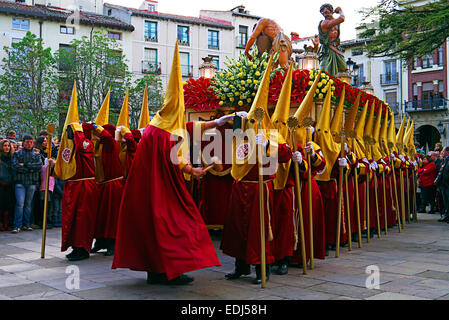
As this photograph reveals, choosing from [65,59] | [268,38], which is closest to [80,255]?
[268,38]

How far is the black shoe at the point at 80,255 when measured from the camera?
6852mm

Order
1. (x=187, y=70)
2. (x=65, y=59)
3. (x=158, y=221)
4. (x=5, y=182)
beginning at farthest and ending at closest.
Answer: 1. (x=187, y=70)
2. (x=65, y=59)
3. (x=5, y=182)
4. (x=158, y=221)

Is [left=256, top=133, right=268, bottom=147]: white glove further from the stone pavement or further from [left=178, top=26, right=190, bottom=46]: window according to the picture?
[left=178, top=26, right=190, bottom=46]: window

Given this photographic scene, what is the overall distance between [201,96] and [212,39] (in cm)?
3324

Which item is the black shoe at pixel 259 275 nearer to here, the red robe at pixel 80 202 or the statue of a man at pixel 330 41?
the red robe at pixel 80 202

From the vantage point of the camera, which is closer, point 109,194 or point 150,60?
point 109,194

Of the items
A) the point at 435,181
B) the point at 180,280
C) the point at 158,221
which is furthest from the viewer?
the point at 435,181

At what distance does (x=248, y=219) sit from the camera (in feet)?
17.7

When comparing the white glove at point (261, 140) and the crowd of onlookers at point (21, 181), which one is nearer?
the white glove at point (261, 140)

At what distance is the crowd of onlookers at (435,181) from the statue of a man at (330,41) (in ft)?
13.6

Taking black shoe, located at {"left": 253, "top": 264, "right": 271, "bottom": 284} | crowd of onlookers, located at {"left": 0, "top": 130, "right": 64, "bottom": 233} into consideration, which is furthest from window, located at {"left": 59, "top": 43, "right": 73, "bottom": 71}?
black shoe, located at {"left": 253, "top": 264, "right": 271, "bottom": 284}

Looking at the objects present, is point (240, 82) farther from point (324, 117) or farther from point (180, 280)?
point (180, 280)

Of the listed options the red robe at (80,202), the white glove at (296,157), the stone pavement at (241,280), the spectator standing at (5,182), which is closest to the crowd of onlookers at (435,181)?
the stone pavement at (241,280)
